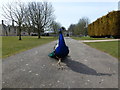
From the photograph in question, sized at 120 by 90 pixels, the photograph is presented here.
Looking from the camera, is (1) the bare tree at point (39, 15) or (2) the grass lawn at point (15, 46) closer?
(2) the grass lawn at point (15, 46)

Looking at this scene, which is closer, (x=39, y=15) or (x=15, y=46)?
(x=15, y=46)

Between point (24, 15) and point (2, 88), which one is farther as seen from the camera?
point (24, 15)

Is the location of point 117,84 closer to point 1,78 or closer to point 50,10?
point 1,78

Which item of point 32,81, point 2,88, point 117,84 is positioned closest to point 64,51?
point 32,81

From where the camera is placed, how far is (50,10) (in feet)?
159

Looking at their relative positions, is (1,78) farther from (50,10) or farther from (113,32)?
(50,10)

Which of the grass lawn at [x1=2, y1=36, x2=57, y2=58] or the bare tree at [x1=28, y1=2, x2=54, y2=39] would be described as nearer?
the grass lawn at [x1=2, y1=36, x2=57, y2=58]

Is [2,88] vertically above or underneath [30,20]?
underneath

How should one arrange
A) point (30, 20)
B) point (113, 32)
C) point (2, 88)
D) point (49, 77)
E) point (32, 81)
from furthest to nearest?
point (30, 20) < point (113, 32) < point (49, 77) < point (32, 81) < point (2, 88)

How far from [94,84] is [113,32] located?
2687 centimetres

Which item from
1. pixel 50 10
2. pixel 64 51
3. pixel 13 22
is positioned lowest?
pixel 64 51

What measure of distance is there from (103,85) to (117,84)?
43 cm

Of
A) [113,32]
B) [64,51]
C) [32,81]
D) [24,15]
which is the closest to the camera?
[32,81]

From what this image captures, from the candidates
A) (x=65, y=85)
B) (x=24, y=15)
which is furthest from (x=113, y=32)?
(x=65, y=85)
